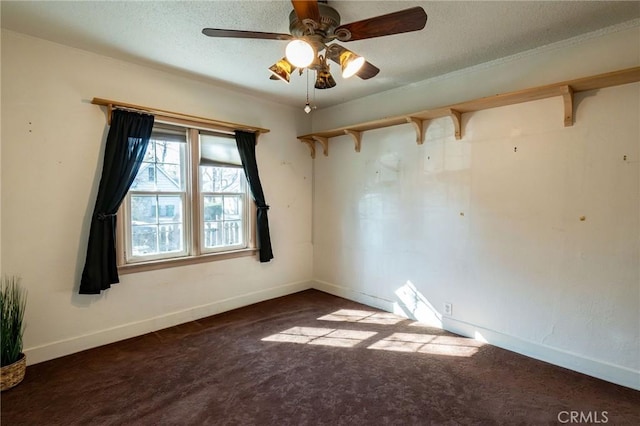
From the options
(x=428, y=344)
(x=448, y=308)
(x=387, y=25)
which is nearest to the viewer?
(x=387, y=25)

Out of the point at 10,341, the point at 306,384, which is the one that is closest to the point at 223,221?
the point at 10,341

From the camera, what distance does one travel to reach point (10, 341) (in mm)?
2332

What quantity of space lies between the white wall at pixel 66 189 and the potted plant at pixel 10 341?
212mm

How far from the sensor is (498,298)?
9.89 feet

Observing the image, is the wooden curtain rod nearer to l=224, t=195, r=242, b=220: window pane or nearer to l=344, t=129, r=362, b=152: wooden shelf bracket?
l=224, t=195, r=242, b=220: window pane

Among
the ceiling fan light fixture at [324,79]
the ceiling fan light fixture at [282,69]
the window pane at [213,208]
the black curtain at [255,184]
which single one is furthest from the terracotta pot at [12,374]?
the ceiling fan light fixture at [324,79]

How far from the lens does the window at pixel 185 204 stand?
3.25 meters

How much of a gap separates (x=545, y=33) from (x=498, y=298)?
224 cm

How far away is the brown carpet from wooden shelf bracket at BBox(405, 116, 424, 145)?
2.03 m

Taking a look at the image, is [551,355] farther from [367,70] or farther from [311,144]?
[311,144]

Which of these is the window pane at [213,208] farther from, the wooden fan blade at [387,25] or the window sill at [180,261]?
the wooden fan blade at [387,25]

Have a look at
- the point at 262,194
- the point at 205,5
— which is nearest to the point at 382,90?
the point at 262,194
